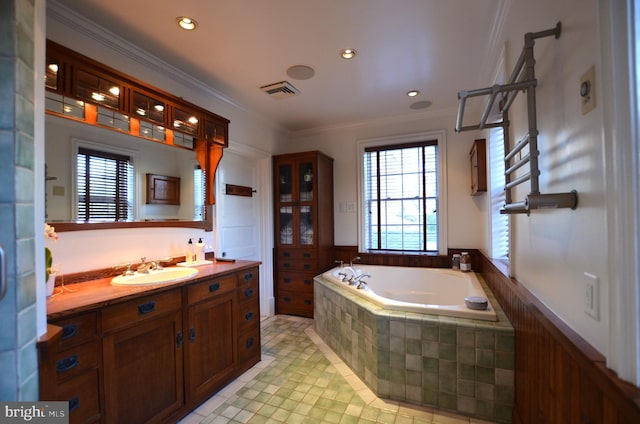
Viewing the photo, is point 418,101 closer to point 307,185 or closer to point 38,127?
point 307,185

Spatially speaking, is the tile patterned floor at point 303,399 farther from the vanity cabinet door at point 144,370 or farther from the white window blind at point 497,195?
the white window blind at point 497,195

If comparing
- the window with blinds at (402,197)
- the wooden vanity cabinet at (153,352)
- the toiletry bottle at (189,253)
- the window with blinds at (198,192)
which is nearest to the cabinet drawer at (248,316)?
the wooden vanity cabinet at (153,352)

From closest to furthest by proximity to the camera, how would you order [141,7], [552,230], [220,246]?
[552,230] → [141,7] → [220,246]

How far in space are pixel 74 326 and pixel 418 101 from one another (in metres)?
3.24

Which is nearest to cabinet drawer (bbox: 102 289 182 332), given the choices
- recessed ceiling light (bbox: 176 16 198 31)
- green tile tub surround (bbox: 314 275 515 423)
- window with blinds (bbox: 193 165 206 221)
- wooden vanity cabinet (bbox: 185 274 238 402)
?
wooden vanity cabinet (bbox: 185 274 238 402)

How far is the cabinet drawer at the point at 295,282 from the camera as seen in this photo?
135 inches

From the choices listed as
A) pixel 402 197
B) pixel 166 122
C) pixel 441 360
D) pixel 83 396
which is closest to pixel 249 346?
pixel 83 396

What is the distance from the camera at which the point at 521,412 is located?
1483 mm

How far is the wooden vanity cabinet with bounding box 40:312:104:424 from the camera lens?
119 centimetres

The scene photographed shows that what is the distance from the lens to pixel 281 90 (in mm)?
2658

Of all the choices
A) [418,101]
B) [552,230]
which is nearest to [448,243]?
[418,101]

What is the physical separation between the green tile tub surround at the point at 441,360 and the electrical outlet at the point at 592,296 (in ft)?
3.09

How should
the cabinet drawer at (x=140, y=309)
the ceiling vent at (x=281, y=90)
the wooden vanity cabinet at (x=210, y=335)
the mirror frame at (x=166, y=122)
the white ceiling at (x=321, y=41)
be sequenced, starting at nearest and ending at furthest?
the cabinet drawer at (x=140, y=309) < the mirror frame at (x=166, y=122) < the white ceiling at (x=321, y=41) < the wooden vanity cabinet at (x=210, y=335) < the ceiling vent at (x=281, y=90)

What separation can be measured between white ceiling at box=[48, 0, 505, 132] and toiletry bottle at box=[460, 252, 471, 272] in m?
1.69
